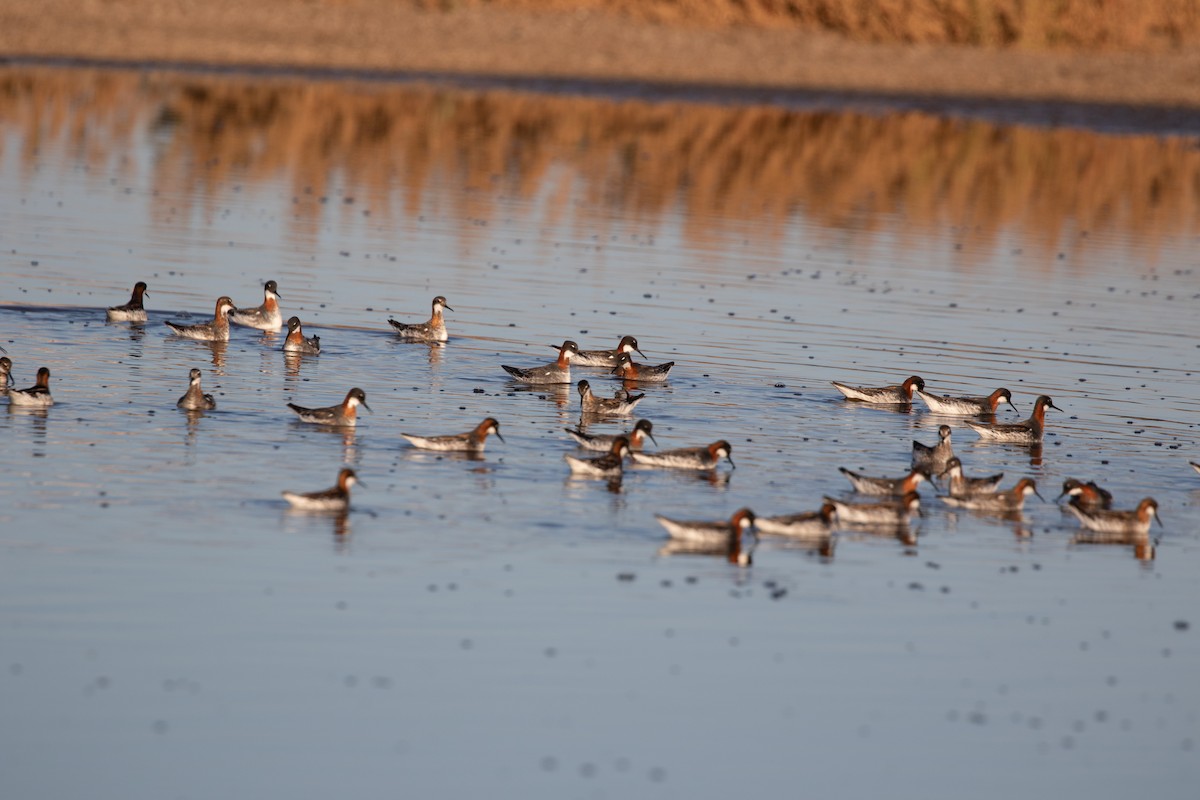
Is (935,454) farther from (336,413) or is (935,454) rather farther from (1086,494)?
(336,413)

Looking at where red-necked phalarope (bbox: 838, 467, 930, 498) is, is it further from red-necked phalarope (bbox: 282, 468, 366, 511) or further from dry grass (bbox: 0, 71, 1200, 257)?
dry grass (bbox: 0, 71, 1200, 257)

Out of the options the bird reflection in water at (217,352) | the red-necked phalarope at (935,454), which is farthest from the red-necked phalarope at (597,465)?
the bird reflection in water at (217,352)

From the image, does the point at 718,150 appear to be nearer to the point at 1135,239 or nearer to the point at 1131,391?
the point at 1135,239

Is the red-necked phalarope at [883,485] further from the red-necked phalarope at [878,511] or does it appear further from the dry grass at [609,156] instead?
the dry grass at [609,156]

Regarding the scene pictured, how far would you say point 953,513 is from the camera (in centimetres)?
2295

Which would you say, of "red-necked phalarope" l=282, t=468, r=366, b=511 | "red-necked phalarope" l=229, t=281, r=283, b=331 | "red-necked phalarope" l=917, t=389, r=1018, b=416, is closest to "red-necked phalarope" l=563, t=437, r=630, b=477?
"red-necked phalarope" l=282, t=468, r=366, b=511

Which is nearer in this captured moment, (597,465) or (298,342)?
(597,465)

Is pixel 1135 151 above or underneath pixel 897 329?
above

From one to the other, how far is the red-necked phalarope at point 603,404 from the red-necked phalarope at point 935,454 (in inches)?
186

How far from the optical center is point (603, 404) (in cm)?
2780

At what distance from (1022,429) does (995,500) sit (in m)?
4.39

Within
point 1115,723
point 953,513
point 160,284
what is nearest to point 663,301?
point 160,284

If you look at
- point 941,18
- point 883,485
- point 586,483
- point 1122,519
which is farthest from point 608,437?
point 941,18

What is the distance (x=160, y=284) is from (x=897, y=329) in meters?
14.2
